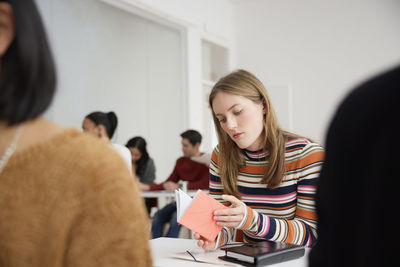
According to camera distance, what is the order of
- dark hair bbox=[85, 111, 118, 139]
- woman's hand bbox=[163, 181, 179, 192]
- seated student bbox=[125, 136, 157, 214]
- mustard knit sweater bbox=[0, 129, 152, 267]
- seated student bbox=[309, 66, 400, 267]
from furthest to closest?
seated student bbox=[125, 136, 157, 214] → woman's hand bbox=[163, 181, 179, 192] → dark hair bbox=[85, 111, 118, 139] → mustard knit sweater bbox=[0, 129, 152, 267] → seated student bbox=[309, 66, 400, 267]

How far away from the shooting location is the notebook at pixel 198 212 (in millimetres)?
1483

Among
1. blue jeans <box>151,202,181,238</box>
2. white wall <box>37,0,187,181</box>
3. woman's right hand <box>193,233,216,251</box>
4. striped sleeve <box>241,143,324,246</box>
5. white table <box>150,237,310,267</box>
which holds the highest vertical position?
white wall <box>37,0,187,181</box>

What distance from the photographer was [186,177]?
5.11 metres

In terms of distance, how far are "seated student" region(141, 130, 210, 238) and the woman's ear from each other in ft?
11.9

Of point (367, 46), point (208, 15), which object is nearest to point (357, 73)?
point (367, 46)

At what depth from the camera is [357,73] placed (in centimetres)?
721

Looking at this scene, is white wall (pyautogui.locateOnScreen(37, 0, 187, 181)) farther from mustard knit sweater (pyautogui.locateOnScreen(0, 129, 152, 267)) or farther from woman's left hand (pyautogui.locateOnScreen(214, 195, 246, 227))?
mustard knit sweater (pyautogui.locateOnScreen(0, 129, 152, 267))

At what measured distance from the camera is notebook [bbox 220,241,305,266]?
4.50ft

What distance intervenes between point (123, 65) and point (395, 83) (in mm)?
5641

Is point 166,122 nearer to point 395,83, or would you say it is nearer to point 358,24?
point 358,24

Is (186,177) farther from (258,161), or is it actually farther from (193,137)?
(258,161)

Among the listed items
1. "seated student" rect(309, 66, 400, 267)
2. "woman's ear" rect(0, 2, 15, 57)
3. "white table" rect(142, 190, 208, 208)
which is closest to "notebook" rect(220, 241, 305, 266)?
"seated student" rect(309, 66, 400, 267)

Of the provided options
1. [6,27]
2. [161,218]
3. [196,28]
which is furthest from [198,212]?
[196,28]

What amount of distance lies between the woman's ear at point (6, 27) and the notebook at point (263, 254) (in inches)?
40.3
